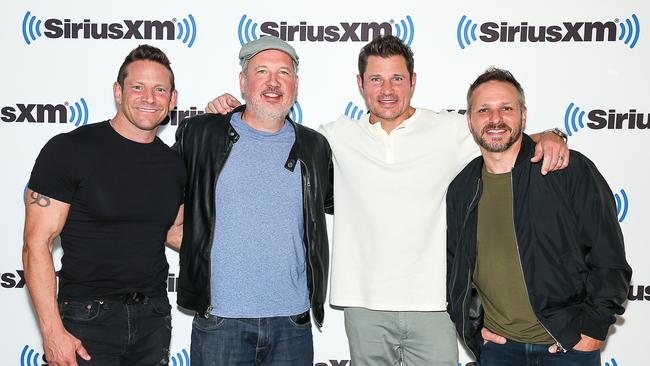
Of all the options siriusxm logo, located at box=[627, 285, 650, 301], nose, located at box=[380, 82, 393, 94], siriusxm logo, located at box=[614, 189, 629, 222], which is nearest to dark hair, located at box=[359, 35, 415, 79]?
nose, located at box=[380, 82, 393, 94]

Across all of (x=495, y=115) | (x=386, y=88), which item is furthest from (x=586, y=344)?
(x=386, y=88)

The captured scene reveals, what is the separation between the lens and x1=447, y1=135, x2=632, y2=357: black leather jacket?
7.52ft

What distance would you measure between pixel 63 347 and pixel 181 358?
5.23 ft

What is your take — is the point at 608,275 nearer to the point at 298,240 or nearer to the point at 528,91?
the point at 298,240

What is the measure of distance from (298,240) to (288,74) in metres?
0.80

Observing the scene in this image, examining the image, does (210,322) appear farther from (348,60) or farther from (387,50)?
(348,60)

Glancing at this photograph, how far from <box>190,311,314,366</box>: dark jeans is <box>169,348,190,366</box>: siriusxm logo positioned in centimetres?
117

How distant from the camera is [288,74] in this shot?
271cm

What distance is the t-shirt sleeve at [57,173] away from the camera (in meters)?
2.21

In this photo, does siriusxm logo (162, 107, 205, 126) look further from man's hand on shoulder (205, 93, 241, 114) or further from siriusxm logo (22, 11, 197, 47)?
man's hand on shoulder (205, 93, 241, 114)

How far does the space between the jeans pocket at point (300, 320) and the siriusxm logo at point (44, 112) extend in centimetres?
197

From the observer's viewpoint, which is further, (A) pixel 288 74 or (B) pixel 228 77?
(B) pixel 228 77

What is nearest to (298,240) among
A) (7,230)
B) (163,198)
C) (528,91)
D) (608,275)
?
(163,198)

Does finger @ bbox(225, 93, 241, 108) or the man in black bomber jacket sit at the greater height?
finger @ bbox(225, 93, 241, 108)
